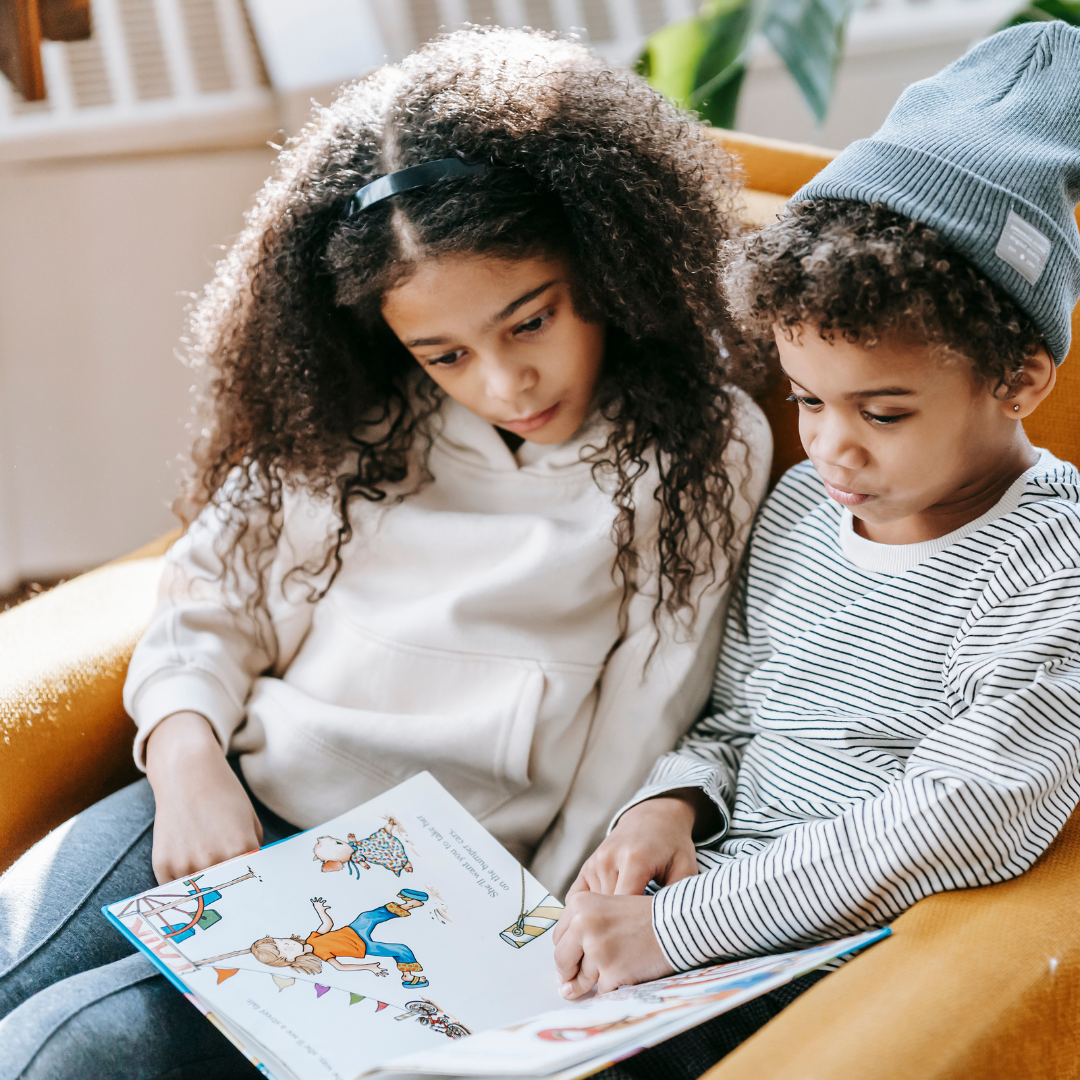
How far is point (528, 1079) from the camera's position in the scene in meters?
0.60

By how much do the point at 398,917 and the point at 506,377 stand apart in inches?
16.7

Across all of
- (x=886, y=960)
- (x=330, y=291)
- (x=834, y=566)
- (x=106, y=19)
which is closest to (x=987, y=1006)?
(x=886, y=960)

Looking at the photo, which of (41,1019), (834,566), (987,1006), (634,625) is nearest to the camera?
(987,1006)

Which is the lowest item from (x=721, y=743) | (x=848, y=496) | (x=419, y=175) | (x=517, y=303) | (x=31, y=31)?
(x=721, y=743)

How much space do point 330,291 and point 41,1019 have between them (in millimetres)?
619

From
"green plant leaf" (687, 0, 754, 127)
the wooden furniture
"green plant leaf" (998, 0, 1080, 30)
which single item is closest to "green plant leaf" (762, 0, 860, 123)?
"green plant leaf" (687, 0, 754, 127)

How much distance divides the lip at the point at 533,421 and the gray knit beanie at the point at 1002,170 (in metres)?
0.29

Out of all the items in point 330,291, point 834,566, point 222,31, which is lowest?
point 834,566

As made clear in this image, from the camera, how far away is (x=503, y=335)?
2.81ft

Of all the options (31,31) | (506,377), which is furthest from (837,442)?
(31,31)

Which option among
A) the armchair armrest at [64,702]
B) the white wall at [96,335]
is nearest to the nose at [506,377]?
the armchair armrest at [64,702]

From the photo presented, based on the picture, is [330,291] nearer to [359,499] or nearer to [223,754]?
[359,499]

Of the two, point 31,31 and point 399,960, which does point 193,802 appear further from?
point 31,31

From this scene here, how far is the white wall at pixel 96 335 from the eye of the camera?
5.55 feet
